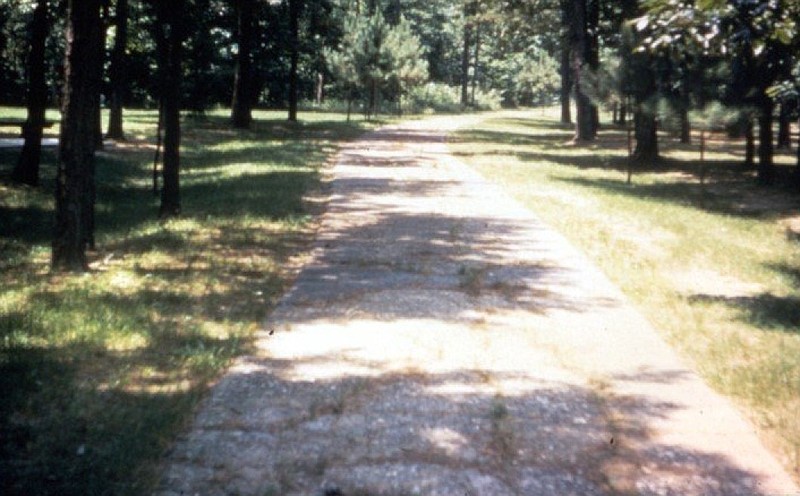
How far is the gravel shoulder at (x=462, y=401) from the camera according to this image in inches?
149

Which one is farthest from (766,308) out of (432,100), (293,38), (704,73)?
(432,100)

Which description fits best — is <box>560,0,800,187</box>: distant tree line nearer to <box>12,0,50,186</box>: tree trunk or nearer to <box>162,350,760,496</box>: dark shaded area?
<box>162,350,760,496</box>: dark shaded area

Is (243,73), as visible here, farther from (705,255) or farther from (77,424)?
(77,424)

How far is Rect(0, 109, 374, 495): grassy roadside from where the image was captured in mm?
3867

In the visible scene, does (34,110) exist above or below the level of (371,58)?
below

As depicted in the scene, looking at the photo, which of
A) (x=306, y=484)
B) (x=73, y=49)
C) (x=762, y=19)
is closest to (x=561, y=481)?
(x=306, y=484)

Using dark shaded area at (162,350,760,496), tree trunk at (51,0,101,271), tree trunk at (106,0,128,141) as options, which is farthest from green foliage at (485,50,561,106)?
dark shaded area at (162,350,760,496)

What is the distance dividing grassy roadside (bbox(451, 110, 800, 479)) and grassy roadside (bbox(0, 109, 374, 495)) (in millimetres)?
3658

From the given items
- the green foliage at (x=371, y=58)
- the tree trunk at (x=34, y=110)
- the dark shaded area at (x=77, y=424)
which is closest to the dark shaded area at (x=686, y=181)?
the green foliage at (x=371, y=58)

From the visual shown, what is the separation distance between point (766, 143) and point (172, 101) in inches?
571

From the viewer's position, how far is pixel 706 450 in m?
4.16

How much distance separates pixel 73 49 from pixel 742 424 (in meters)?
7.30

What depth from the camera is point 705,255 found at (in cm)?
985

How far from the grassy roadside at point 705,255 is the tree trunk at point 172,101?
6.15 meters
